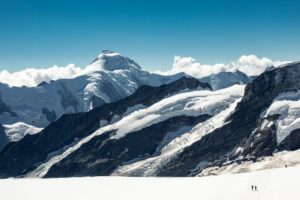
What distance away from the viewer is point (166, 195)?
4891cm

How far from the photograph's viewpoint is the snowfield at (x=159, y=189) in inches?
1866

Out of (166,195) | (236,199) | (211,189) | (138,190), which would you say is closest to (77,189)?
(138,190)

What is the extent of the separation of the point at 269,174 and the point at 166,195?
23158mm

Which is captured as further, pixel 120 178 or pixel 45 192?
pixel 120 178

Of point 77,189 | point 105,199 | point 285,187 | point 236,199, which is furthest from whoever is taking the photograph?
point 77,189

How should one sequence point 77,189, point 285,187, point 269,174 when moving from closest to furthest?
point 285,187 → point 77,189 → point 269,174

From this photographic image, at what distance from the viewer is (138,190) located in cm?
5381

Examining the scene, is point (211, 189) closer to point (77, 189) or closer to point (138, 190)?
point (138, 190)

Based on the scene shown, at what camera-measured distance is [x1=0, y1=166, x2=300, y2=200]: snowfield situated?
155ft

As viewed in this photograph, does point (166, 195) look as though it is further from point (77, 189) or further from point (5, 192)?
point (5, 192)

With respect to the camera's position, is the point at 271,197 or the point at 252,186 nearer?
the point at 271,197

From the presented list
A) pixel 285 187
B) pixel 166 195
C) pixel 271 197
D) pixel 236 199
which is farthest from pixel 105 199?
pixel 285 187

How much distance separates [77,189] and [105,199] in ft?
26.3

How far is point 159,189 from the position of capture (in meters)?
53.7
